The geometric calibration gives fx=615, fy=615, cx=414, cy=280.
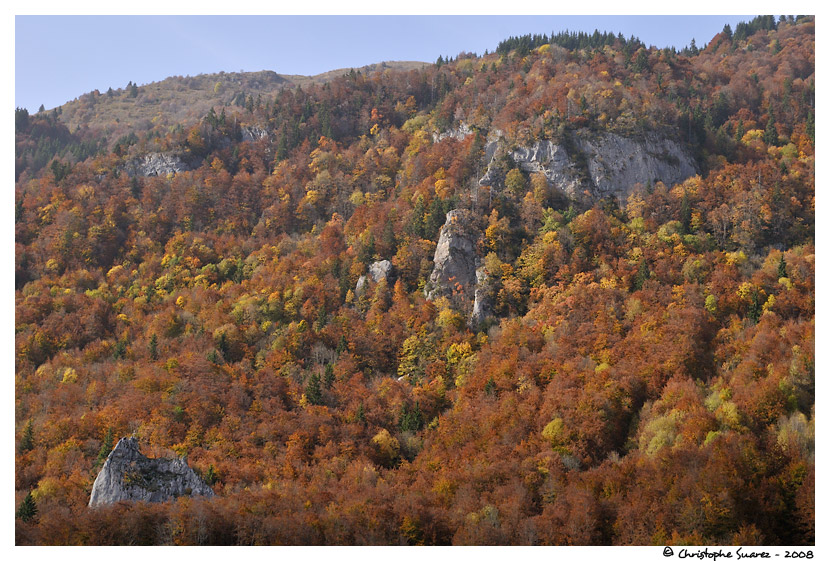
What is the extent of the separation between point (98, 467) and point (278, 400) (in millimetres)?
23406

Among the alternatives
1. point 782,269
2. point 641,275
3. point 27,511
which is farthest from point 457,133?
point 27,511

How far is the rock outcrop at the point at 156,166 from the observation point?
13788 cm

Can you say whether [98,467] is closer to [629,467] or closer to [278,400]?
[278,400]

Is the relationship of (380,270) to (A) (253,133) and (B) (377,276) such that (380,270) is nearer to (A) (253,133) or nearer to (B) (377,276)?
(B) (377,276)

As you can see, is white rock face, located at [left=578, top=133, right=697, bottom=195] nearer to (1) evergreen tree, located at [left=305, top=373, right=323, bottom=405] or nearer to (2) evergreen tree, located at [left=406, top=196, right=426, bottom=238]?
(2) evergreen tree, located at [left=406, top=196, right=426, bottom=238]

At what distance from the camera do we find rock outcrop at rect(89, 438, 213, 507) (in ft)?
198

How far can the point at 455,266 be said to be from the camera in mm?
97438

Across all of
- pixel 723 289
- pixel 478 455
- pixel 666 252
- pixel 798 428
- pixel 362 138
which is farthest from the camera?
pixel 362 138

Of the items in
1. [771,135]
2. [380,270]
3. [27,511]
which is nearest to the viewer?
[27,511]

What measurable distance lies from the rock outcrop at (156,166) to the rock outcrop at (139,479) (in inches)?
3482

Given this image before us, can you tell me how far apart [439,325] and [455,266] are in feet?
34.2

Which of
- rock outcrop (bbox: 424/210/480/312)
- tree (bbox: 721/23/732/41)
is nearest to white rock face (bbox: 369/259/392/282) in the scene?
rock outcrop (bbox: 424/210/480/312)

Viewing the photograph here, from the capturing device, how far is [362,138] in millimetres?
142125

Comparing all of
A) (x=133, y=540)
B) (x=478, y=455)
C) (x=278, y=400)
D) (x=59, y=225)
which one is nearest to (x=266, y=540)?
(x=133, y=540)
